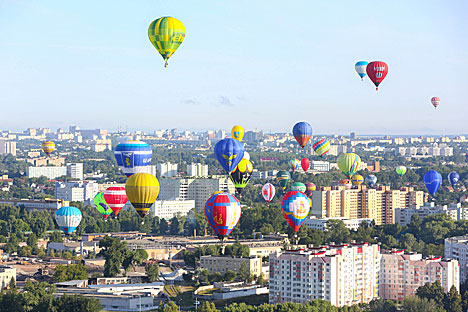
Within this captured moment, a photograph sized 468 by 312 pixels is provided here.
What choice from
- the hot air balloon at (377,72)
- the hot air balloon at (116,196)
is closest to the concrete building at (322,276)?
the hot air balloon at (377,72)

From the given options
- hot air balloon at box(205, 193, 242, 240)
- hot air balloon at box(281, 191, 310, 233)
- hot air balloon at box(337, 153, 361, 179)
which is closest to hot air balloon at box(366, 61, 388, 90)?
hot air balloon at box(281, 191, 310, 233)

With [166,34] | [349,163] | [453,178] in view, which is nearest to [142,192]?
[166,34]

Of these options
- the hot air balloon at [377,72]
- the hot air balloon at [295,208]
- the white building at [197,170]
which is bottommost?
the hot air balloon at [295,208]

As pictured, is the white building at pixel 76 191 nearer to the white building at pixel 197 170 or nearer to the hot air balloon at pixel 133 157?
the white building at pixel 197 170

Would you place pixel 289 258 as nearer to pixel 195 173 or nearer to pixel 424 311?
pixel 424 311

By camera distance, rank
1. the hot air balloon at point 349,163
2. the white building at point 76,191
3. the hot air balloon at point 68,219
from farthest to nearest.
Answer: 1. the white building at point 76,191
2. the hot air balloon at point 349,163
3. the hot air balloon at point 68,219

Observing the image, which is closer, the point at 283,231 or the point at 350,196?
the point at 283,231

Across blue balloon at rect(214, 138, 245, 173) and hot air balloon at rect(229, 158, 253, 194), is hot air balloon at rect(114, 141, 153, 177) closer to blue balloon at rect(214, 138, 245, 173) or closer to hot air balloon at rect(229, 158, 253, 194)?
blue balloon at rect(214, 138, 245, 173)

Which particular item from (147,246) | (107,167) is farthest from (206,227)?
(107,167)
